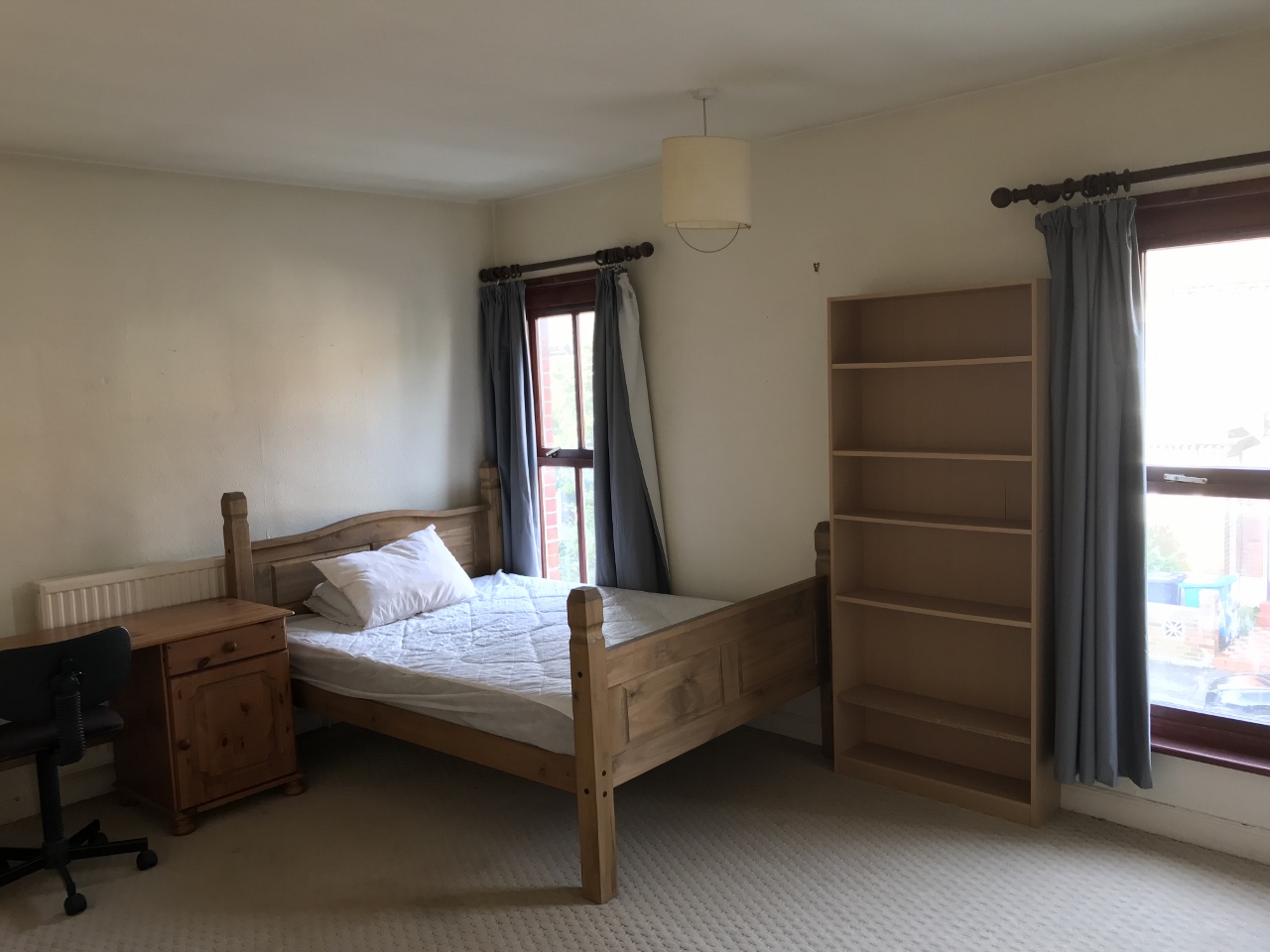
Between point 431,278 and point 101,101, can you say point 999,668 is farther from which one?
point 101,101

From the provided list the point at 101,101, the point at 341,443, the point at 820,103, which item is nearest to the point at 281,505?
the point at 341,443

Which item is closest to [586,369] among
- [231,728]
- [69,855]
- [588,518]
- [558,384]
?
[558,384]

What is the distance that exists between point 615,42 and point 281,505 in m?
2.53

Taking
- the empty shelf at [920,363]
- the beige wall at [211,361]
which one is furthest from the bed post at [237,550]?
the empty shelf at [920,363]

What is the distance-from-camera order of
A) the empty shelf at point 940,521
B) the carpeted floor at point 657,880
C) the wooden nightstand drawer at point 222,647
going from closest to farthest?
the carpeted floor at point 657,880
the empty shelf at point 940,521
the wooden nightstand drawer at point 222,647

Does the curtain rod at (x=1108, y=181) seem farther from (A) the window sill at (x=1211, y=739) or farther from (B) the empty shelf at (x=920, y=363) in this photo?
(A) the window sill at (x=1211, y=739)

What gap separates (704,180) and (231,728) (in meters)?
2.49

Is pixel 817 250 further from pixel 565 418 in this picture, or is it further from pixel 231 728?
pixel 231 728

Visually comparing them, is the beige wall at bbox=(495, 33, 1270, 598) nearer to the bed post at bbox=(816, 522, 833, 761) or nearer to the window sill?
the bed post at bbox=(816, 522, 833, 761)

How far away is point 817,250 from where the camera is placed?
12.4 feet

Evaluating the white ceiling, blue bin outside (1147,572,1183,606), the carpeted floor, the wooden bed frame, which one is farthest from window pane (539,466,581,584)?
blue bin outside (1147,572,1183,606)

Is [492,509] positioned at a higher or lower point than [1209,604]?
higher

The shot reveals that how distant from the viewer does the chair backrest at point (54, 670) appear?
277cm

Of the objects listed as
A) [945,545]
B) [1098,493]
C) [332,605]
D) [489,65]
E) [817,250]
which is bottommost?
[332,605]
